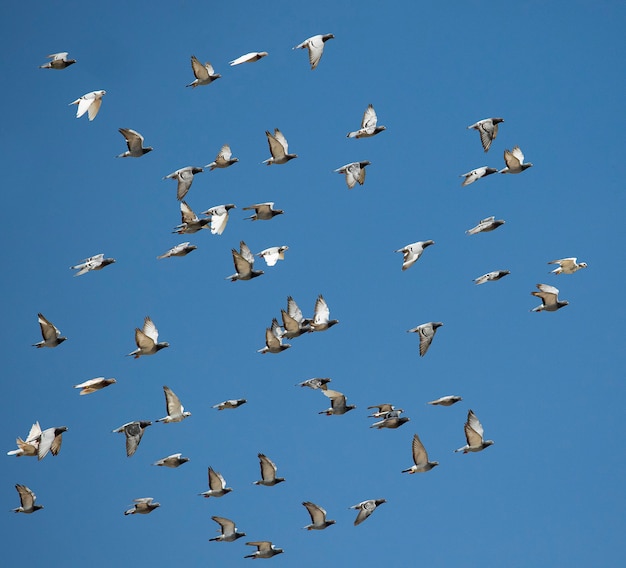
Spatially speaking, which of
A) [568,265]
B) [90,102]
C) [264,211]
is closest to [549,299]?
[568,265]

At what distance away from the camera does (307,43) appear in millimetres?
49125

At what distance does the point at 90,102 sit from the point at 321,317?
11.2m

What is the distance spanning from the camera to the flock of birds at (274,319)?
161 ft

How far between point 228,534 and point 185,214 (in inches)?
450

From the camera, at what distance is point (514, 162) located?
172 feet

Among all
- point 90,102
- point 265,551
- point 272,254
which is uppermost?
point 90,102

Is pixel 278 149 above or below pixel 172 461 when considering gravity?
A: above

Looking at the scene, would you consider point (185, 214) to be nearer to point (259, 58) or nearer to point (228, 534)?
→ point (259, 58)

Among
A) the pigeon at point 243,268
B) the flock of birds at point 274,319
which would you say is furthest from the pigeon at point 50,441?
the pigeon at point 243,268

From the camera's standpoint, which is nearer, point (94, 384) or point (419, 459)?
point (94, 384)

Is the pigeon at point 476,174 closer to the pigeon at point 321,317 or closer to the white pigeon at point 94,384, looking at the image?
the pigeon at point 321,317

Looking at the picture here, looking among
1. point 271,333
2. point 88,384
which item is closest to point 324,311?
point 271,333

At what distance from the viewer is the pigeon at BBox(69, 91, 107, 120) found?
160 feet

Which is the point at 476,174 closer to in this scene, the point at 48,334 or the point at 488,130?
the point at 488,130
